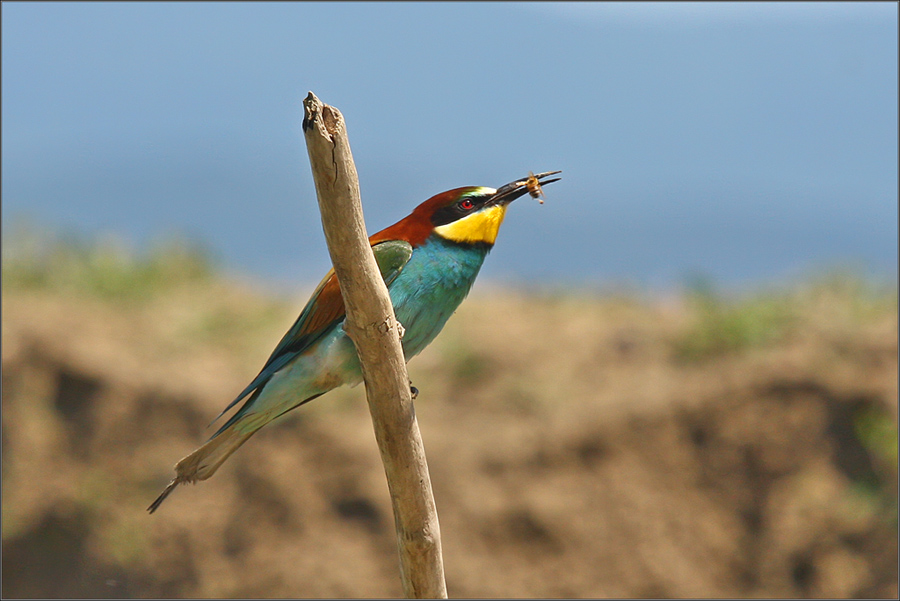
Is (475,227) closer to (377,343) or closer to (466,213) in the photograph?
(466,213)

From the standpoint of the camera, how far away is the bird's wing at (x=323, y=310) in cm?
258

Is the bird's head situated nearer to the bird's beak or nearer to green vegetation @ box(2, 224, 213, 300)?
the bird's beak

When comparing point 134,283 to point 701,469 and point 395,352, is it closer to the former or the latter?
point 701,469

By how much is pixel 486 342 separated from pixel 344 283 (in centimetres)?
422

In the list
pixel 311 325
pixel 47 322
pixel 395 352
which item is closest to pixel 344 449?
pixel 47 322

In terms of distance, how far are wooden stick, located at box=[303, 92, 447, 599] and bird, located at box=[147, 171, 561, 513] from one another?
0.31m

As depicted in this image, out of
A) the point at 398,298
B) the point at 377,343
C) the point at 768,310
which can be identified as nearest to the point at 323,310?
the point at 398,298

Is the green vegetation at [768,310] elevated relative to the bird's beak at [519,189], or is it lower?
lower

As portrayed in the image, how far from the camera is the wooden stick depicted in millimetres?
1926

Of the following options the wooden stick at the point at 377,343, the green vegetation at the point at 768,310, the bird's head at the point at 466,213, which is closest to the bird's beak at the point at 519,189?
the bird's head at the point at 466,213

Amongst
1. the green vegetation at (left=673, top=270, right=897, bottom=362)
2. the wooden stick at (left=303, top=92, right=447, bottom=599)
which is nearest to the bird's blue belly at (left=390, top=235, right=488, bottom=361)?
the wooden stick at (left=303, top=92, right=447, bottom=599)

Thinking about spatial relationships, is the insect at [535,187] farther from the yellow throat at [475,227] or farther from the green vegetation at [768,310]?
the green vegetation at [768,310]

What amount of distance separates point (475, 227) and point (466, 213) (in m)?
0.06

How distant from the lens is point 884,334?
562 centimetres
